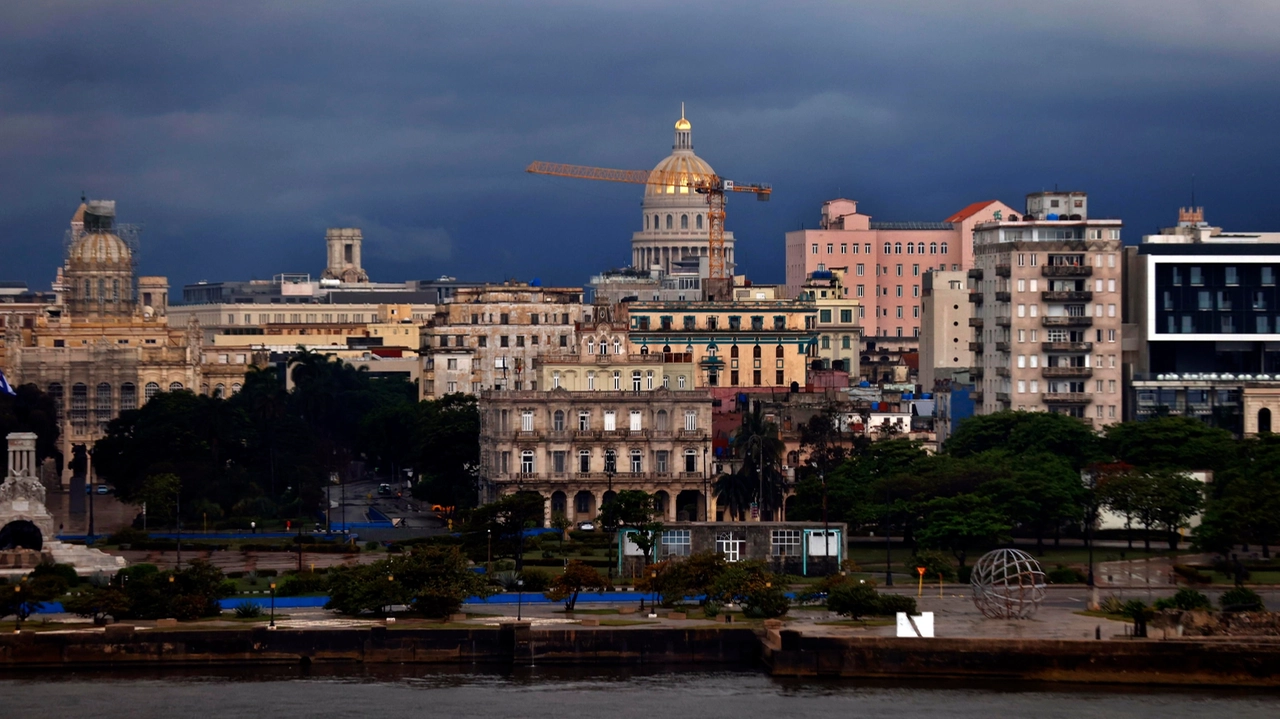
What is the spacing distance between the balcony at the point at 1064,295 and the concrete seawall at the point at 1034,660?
76590mm

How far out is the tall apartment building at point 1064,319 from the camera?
178000 millimetres

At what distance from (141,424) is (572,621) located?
77.6 metres

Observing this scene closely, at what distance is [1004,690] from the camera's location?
100500mm

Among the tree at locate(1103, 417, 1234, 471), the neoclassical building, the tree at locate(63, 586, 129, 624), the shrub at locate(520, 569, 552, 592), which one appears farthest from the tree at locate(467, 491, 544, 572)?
the tree at locate(1103, 417, 1234, 471)

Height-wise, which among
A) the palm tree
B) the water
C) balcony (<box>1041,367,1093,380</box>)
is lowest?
the water

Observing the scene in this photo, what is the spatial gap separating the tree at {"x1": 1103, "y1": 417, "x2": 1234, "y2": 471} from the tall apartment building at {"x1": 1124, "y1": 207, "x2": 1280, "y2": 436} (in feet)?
68.4

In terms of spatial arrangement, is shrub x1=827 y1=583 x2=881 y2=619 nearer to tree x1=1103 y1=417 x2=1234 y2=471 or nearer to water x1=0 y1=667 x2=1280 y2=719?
water x1=0 y1=667 x2=1280 y2=719

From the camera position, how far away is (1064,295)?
17775 centimetres

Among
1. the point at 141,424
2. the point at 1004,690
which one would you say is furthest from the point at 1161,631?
the point at 141,424

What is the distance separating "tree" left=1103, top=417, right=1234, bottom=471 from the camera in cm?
15062

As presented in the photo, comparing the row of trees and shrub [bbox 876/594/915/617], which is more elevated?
the row of trees

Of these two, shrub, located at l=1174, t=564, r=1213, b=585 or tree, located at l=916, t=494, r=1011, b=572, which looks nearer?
shrub, located at l=1174, t=564, r=1213, b=585

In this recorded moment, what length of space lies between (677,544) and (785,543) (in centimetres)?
531

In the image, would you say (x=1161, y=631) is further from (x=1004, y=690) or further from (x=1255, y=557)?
(x=1255, y=557)
